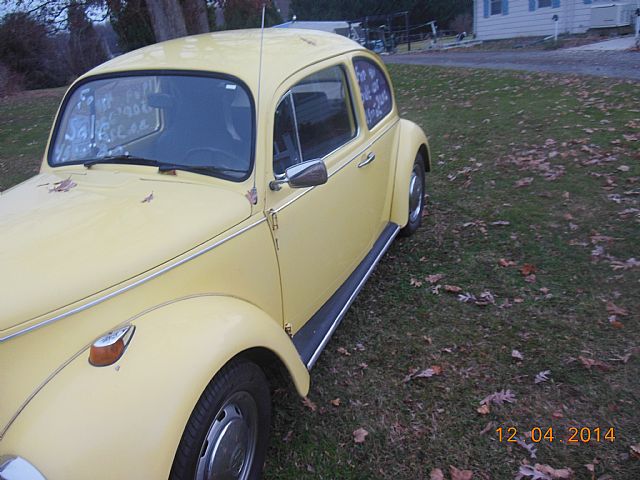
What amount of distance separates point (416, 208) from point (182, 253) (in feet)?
10.9

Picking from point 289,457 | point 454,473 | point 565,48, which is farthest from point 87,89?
point 565,48

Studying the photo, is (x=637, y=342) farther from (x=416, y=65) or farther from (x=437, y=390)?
(x=416, y=65)

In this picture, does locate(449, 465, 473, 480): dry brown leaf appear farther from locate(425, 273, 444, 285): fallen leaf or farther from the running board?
locate(425, 273, 444, 285): fallen leaf

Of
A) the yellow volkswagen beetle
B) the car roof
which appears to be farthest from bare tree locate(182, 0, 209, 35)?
the yellow volkswagen beetle

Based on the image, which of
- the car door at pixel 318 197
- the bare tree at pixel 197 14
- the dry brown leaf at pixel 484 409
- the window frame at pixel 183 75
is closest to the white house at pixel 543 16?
the bare tree at pixel 197 14

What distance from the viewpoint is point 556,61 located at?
46.6 ft

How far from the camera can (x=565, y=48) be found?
16875 millimetres

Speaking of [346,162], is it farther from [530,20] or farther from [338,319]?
[530,20]

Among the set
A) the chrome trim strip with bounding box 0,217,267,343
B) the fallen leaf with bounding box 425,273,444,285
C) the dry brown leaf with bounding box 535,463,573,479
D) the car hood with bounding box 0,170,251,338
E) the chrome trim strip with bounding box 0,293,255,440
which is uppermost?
the car hood with bounding box 0,170,251,338

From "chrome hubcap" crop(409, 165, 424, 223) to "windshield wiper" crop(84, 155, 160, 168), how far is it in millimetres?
2596

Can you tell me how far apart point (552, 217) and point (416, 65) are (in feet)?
43.0

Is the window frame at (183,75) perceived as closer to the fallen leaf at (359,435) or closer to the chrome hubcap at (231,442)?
the chrome hubcap at (231,442)

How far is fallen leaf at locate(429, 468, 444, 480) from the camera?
102 inches

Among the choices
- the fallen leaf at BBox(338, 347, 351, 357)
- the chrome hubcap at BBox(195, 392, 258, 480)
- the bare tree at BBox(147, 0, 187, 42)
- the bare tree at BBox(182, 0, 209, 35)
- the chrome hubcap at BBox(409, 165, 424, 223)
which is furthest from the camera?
the bare tree at BBox(182, 0, 209, 35)
